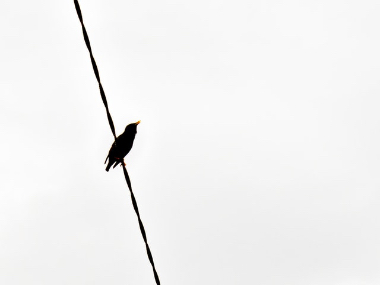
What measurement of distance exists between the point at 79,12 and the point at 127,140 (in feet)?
20.9

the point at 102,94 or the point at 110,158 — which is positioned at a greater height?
the point at 110,158

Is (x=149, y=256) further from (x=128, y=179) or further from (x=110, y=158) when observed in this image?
(x=110, y=158)

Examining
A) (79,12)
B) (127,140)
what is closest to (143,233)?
(79,12)

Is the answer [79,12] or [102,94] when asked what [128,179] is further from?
[79,12]

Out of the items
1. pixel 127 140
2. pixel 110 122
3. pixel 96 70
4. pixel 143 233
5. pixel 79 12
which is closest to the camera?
pixel 79 12

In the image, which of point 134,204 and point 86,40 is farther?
point 134,204

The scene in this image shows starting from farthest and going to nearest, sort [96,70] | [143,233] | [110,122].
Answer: [143,233]
[110,122]
[96,70]

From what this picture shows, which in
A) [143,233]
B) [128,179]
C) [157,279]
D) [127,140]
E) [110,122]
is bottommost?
[157,279]

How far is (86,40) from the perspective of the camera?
3785 millimetres

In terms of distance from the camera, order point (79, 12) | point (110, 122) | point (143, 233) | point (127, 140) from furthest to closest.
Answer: point (127, 140)
point (143, 233)
point (110, 122)
point (79, 12)

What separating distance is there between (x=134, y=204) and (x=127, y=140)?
5.47 meters

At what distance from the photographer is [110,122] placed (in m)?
4.27

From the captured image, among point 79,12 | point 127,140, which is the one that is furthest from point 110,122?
point 127,140

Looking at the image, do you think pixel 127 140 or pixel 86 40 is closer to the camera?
pixel 86 40
